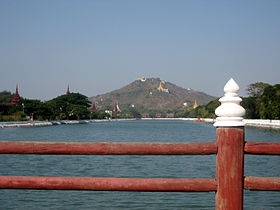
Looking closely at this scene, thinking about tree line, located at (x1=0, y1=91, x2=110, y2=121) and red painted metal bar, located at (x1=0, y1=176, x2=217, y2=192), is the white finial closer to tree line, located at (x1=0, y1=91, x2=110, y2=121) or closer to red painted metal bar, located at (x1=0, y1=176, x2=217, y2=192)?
red painted metal bar, located at (x1=0, y1=176, x2=217, y2=192)

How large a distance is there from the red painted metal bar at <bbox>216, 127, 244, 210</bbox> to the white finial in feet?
0.21

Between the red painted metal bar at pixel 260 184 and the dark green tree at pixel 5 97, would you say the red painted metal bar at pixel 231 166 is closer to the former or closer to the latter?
the red painted metal bar at pixel 260 184

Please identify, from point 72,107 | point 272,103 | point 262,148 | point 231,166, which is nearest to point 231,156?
point 231,166

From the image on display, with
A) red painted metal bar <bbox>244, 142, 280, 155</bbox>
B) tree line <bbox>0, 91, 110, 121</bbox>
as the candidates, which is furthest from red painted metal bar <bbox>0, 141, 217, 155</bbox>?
tree line <bbox>0, 91, 110, 121</bbox>

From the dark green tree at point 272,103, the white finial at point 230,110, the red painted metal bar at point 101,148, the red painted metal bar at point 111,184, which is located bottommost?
the red painted metal bar at point 111,184

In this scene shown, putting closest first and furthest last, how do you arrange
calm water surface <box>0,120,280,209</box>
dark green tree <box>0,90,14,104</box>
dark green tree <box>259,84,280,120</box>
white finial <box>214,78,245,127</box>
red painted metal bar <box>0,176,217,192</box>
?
white finial <box>214,78,245,127</box> < red painted metal bar <box>0,176,217,192</box> < calm water surface <box>0,120,280,209</box> < dark green tree <box>259,84,280,120</box> < dark green tree <box>0,90,14,104</box>

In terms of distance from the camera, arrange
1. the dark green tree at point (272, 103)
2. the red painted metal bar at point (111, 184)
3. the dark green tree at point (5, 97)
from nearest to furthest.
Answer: the red painted metal bar at point (111, 184) < the dark green tree at point (272, 103) < the dark green tree at point (5, 97)

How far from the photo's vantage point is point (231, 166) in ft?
12.0

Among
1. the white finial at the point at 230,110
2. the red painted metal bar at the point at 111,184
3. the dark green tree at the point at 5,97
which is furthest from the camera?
the dark green tree at the point at 5,97

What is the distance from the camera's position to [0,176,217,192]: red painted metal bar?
380cm

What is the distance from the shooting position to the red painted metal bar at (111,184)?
3.80m

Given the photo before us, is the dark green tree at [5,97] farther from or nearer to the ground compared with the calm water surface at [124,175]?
farther from the ground

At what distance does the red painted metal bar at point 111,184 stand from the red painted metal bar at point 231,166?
0.16 meters

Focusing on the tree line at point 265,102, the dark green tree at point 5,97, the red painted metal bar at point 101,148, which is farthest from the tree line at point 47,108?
the red painted metal bar at point 101,148
